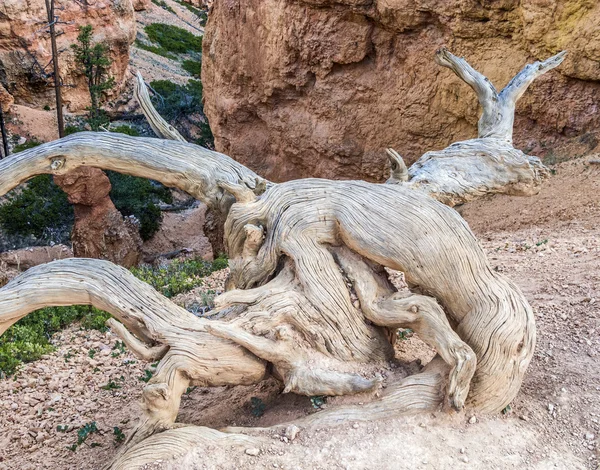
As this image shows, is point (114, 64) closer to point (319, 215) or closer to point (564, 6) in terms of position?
point (564, 6)

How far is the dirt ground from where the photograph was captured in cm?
299

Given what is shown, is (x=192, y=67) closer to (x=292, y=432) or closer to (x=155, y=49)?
(x=155, y=49)

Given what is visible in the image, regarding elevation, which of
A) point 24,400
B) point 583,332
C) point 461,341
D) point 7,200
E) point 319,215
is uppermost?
point 319,215

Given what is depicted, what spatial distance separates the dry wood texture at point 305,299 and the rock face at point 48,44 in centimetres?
1763

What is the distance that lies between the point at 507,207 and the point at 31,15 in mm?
19438

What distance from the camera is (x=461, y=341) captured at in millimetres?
3174

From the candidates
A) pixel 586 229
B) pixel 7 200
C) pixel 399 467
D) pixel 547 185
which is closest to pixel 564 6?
pixel 547 185

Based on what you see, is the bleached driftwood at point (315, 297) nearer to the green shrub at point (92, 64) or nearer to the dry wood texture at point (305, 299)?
the dry wood texture at point (305, 299)

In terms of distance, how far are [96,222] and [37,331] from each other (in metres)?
6.91

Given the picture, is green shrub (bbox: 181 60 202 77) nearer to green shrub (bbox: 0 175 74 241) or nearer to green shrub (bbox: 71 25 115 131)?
green shrub (bbox: 71 25 115 131)

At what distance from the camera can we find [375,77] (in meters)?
9.12

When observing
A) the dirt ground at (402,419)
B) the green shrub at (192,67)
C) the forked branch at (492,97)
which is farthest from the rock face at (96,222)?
the green shrub at (192,67)

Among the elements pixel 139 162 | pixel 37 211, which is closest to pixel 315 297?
pixel 139 162

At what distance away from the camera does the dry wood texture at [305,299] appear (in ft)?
10.6
